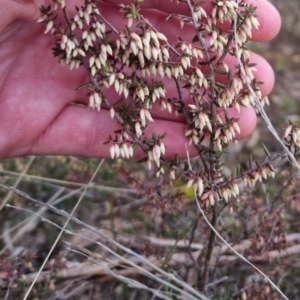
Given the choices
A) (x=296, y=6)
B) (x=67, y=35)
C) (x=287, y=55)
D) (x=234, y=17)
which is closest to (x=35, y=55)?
(x=67, y=35)

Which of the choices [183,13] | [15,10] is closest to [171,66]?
[183,13]

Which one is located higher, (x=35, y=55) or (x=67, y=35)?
(x=67, y=35)

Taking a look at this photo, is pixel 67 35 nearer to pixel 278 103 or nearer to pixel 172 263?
pixel 172 263

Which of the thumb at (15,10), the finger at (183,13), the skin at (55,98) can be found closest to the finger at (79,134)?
the skin at (55,98)

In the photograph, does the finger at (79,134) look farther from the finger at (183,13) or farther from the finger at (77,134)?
the finger at (183,13)

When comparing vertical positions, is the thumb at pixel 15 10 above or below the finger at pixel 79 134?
above

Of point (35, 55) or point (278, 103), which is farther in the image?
point (278, 103)

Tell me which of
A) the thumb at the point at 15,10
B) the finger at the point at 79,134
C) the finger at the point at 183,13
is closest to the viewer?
the thumb at the point at 15,10

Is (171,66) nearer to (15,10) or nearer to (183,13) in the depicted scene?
(183,13)
